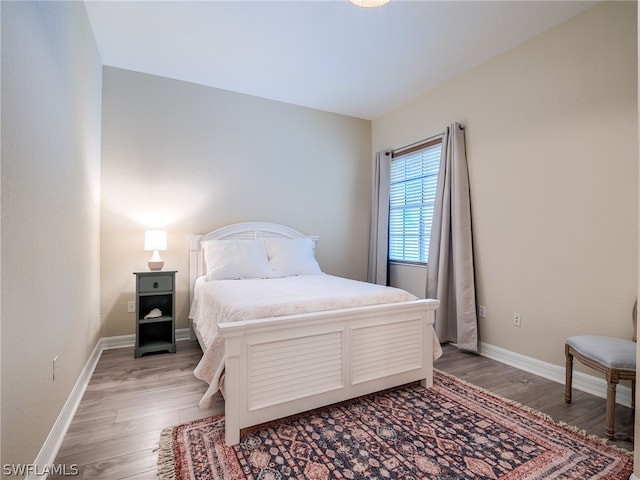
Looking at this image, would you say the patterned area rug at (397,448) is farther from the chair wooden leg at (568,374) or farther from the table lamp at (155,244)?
the table lamp at (155,244)

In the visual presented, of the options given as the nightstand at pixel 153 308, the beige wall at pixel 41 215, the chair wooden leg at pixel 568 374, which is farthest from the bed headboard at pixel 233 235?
the chair wooden leg at pixel 568 374

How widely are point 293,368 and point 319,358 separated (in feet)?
0.55

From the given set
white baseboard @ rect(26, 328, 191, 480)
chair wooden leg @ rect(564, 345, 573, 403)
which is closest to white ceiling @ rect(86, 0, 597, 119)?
chair wooden leg @ rect(564, 345, 573, 403)

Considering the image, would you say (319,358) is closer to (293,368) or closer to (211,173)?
(293,368)

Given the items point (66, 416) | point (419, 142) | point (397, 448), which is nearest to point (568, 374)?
point (397, 448)

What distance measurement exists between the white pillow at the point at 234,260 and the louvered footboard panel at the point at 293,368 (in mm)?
1408

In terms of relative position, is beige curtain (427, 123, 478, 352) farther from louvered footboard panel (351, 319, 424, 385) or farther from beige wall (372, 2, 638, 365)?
louvered footboard panel (351, 319, 424, 385)

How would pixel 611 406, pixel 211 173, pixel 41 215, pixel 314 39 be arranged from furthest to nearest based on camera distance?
pixel 211 173
pixel 314 39
pixel 611 406
pixel 41 215

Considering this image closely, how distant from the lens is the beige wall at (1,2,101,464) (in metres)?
1.14

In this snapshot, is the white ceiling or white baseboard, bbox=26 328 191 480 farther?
the white ceiling

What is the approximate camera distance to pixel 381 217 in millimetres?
4137

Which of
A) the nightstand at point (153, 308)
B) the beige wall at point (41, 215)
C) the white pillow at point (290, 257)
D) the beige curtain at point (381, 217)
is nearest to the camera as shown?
the beige wall at point (41, 215)

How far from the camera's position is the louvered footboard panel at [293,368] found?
170 cm

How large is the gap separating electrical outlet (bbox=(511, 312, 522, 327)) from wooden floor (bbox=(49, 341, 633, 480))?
0.37m
